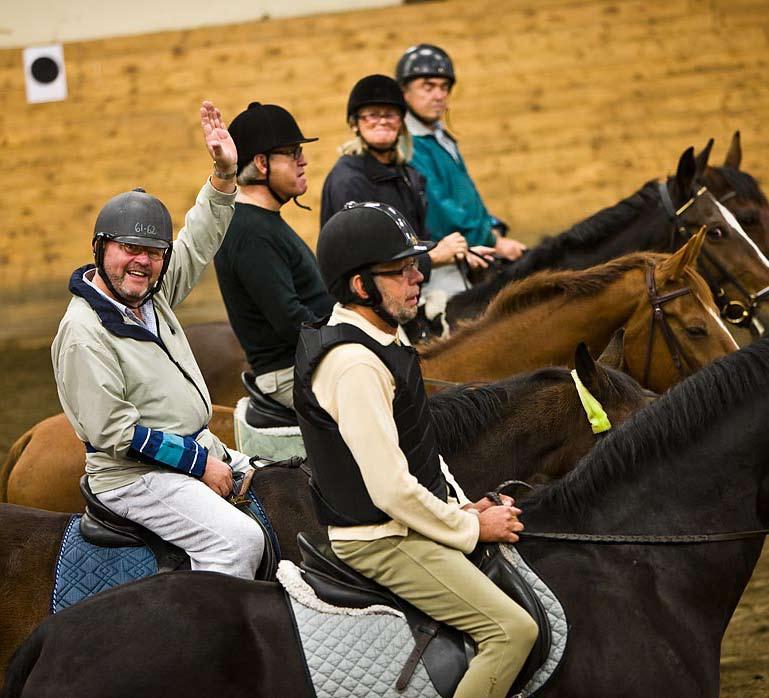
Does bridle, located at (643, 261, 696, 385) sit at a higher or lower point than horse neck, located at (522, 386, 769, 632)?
higher

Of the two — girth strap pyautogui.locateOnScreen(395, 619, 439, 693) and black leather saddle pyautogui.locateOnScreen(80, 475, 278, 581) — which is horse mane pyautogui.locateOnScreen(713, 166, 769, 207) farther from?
girth strap pyautogui.locateOnScreen(395, 619, 439, 693)

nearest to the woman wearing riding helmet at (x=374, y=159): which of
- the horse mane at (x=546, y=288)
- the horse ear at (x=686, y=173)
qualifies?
the horse mane at (x=546, y=288)

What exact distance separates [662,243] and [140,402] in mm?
3294

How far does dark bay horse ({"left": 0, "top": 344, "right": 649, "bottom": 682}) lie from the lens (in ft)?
12.7

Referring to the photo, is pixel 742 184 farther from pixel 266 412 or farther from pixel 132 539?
pixel 132 539

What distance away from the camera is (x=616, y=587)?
3.04m

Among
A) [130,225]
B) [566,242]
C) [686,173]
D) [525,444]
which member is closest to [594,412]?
[525,444]

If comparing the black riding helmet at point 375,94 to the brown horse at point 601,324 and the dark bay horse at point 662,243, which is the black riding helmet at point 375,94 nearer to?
the dark bay horse at point 662,243

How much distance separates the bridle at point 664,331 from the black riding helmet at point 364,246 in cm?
199

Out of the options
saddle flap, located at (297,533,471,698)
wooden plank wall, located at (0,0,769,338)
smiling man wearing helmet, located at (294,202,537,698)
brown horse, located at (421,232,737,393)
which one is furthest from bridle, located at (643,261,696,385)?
wooden plank wall, located at (0,0,769,338)

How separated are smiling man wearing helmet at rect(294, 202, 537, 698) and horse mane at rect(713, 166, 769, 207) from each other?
376 centimetres

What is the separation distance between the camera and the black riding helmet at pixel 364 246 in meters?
2.99

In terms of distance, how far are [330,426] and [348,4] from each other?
9.14m

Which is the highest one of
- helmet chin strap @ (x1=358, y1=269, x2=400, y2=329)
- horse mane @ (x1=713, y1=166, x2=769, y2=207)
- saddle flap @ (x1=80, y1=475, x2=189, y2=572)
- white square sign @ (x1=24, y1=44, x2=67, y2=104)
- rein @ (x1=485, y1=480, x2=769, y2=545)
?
white square sign @ (x1=24, y1=44, x2=67, y2=104)
